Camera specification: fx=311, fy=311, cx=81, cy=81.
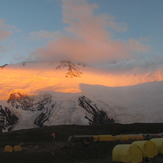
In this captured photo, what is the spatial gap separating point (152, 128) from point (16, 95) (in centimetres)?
11751

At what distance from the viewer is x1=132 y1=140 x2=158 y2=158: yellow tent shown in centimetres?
2625

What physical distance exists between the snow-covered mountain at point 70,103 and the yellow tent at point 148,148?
10026 centimetres

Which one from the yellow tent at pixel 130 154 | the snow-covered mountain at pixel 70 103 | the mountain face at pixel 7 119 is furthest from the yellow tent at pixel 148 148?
the mountain face at pixel 7 119

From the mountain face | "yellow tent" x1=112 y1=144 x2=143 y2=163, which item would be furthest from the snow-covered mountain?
"yellow tent" x1=112 y1=144 x2=143 y2=163

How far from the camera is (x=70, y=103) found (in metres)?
146

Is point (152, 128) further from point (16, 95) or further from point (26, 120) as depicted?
point (16, 95)

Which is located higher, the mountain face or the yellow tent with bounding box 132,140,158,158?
the mountain face

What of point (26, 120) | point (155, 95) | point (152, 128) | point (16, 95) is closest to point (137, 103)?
point (155, 95)

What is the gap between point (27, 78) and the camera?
196 metres

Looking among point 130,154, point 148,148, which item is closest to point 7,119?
point 148,148

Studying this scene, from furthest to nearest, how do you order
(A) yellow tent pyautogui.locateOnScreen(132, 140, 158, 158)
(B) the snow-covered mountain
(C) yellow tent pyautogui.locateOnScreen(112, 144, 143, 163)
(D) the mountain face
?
1. (D) the mountain face
2. (B) the snow-covered mountain
3. (A) yellow tent pyautogui.locateOnScreen(132, 140, 158, 158)
4. (C) yellow tent pyautogui.locateOnScreen(112, 144, 143, 163)

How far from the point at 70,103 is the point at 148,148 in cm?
11963

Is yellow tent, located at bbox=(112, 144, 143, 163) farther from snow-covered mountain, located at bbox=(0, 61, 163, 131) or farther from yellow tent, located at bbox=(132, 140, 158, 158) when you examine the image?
snow-covered mountain, located at bbox=(0, 61, 163, 131)

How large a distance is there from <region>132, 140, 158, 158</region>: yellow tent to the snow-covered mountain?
10026cm
